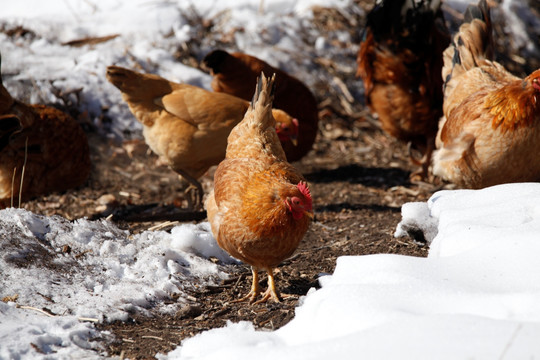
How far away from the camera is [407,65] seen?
5.80 metres

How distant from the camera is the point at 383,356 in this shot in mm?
1807

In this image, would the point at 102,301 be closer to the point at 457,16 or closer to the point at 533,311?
the point at 533,311

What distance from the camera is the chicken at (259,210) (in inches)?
116

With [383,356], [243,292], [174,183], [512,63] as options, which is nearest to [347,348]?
[383,356]

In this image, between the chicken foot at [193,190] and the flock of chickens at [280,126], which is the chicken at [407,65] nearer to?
the flock of chickens at [280,126]

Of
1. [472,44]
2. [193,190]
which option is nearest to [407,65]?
[472,44]

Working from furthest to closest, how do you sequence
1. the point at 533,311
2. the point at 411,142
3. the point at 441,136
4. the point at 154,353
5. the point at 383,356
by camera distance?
1. the point at 411,142
2. the point at 441,136
3. the point at 154,353
4. the point at 533,311
5. the point at 383,356

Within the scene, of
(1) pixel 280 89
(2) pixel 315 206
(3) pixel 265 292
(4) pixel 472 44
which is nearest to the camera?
(3) pixel 265 292

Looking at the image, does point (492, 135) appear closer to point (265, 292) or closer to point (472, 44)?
point (472, 44)

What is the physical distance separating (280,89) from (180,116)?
66.9 inches

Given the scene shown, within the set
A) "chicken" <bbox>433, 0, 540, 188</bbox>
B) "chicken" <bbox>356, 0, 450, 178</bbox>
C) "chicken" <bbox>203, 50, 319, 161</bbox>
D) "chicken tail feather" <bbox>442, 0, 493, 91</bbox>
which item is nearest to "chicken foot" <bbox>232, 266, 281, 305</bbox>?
"chicken" <bbox>433, 0, 540, 188</bbox>

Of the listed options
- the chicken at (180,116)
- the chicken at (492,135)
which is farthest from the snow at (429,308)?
the chicken at (180,116)

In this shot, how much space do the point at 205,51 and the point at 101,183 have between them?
2.66 meters

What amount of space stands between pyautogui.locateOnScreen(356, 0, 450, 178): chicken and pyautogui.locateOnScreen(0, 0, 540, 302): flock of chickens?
0.01 metres
